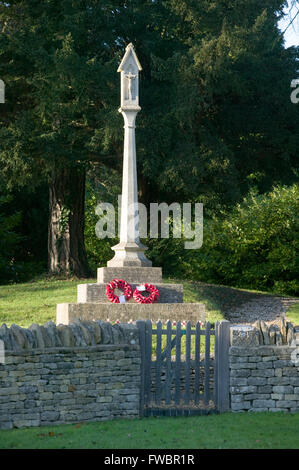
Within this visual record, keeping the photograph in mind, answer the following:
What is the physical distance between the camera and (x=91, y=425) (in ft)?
26.6

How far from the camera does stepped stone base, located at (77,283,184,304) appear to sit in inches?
578

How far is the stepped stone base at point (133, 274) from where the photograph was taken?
15.0 m

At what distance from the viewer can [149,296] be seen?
47.7 feet

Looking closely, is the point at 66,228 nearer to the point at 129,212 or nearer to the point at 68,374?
the point at 129,212

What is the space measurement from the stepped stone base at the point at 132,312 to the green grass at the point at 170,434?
570cm

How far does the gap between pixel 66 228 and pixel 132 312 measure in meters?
7.46

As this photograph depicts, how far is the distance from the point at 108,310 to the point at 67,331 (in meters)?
5.65

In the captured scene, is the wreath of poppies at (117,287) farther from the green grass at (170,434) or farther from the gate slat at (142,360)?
the green grass at (170,434)

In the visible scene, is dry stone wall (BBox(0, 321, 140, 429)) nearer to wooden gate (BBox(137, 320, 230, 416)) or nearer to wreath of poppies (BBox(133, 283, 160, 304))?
wooden gate (BBox(137, 320, 230, 416))

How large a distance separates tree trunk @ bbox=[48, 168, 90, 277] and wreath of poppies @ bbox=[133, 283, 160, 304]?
652 cm

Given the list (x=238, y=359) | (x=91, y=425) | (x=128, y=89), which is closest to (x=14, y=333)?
(x=91, y=425)

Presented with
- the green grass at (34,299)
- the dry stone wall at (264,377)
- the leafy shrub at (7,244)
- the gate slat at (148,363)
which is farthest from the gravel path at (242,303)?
the leafy shrub at (7,244)

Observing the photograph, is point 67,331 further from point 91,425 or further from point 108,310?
point 108,310

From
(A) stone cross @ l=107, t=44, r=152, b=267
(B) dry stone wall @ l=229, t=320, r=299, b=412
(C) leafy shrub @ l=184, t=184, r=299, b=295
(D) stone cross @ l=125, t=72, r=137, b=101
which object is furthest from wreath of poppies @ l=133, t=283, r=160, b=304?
(C) leafy shrub @ l=184, t=184, r=299, b=295
